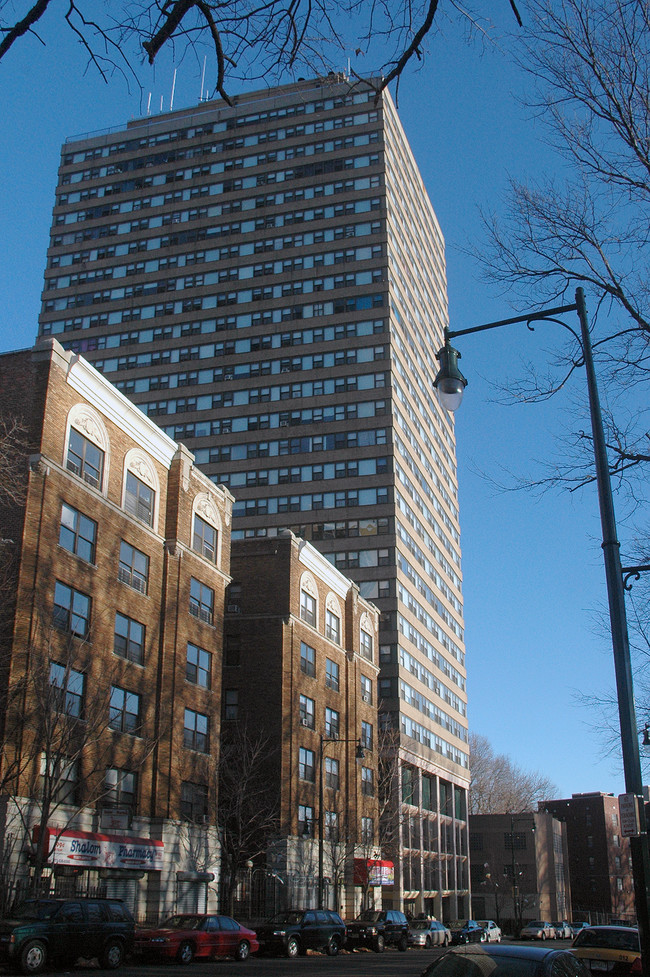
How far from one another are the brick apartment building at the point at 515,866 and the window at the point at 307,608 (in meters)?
58.9

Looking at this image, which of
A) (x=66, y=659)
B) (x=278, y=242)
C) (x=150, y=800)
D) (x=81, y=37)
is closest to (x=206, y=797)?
(x=150, y=800)

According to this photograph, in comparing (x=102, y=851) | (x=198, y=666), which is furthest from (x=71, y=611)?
(x=198, y=666)

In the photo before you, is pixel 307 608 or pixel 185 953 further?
pixel 307 608

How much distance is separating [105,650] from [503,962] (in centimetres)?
2534

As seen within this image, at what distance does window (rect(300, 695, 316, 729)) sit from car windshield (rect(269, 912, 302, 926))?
1544 cm

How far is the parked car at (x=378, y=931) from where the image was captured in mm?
36781

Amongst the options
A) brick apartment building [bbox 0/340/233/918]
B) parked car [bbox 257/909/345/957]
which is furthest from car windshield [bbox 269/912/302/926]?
brick apartment building [bbox 0/340/233/918]

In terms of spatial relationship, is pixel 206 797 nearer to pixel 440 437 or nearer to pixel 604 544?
pixel 604 544

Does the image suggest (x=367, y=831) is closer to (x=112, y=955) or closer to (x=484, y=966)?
(x=112, y=955)

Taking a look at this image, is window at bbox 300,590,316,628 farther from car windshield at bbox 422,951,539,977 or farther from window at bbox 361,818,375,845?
car windshield at bbox 422,951,539,977

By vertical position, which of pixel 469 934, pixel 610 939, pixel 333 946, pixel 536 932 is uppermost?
pixel 610 939

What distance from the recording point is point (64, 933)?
68.3 feet

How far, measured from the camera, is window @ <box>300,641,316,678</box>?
49.4 metres

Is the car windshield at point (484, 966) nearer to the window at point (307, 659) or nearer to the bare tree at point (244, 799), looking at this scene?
the bare tree at point (244, 799)
